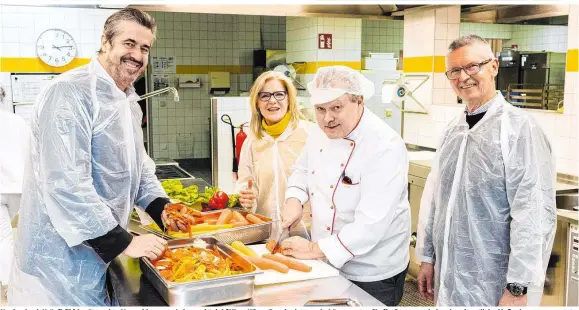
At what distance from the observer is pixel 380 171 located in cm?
226

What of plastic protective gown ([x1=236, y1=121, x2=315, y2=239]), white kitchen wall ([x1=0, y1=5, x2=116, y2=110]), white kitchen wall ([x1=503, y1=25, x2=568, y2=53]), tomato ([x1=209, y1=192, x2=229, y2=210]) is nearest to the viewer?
tomato ([x1=209, y1=192, x2=229, y2=210])

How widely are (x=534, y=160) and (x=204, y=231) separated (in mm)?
1437

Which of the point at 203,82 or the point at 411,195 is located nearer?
the point at 411,195

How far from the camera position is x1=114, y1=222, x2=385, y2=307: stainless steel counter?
1.87 meters

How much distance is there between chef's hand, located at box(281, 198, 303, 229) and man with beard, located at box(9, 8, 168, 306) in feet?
2.12

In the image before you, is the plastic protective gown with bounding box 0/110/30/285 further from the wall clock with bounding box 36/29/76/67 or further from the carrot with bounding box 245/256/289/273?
the wall clock with bounding box 36/29/76/67

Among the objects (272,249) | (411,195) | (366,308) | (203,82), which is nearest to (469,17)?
(411,195)

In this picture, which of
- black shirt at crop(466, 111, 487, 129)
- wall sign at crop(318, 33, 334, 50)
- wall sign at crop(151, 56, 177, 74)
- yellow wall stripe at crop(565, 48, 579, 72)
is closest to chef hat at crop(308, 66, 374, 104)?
black shirt at crop(466, 111, 487, 129)

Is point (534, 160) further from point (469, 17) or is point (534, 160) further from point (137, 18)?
point (469, 17)

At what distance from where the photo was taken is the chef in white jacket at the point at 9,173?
279cm

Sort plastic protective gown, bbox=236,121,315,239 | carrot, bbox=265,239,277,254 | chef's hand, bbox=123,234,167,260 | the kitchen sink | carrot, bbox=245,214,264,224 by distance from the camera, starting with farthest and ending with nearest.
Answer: the kitchen sink < plastic protective gown, bbox=236,121,315,239 < carrot, bbox=245,214,264,224 < carrot, bbox=265,239,277,254 < chef's hand, bbox=123,234,167,260

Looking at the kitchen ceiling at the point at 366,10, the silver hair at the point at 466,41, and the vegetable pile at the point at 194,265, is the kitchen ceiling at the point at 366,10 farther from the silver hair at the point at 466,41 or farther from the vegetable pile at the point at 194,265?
the vegetable pile at the point at 194,265

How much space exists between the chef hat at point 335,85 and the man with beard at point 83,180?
2.35 feet

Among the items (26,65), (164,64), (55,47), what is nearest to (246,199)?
(55,47)
